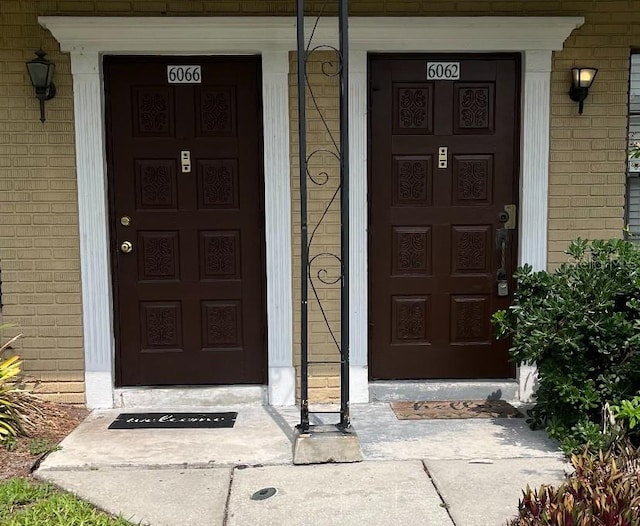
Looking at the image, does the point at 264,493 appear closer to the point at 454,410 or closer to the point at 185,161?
the point at 454,410

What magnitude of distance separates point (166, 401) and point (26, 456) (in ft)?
3.56

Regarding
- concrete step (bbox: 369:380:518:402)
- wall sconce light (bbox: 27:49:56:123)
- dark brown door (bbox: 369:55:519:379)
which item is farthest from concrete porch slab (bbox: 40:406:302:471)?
wall sconce light (bbox: 27:49:56:123)

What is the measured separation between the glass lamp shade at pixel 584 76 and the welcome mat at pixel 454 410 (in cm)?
232

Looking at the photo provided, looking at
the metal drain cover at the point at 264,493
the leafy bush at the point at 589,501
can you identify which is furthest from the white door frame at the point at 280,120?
the leafy bush at the point at 589,501

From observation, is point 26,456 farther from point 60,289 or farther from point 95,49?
point 95,49

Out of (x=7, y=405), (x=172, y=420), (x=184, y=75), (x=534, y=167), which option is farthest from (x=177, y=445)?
(x=534, y=167)

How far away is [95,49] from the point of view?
454 centimetres

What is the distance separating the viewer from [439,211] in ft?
15.9

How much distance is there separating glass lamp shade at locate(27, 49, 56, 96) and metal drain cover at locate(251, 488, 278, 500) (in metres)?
3.01

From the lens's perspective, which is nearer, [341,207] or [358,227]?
[341,207]

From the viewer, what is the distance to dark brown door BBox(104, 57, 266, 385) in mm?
4699

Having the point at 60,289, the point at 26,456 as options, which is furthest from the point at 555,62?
the point at 26,456

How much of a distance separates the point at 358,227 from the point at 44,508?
2633 millimetres

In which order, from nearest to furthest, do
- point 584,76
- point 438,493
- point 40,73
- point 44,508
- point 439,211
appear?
point 44,508
point 438,493
point 40,73
point 584,76
point 439,211
